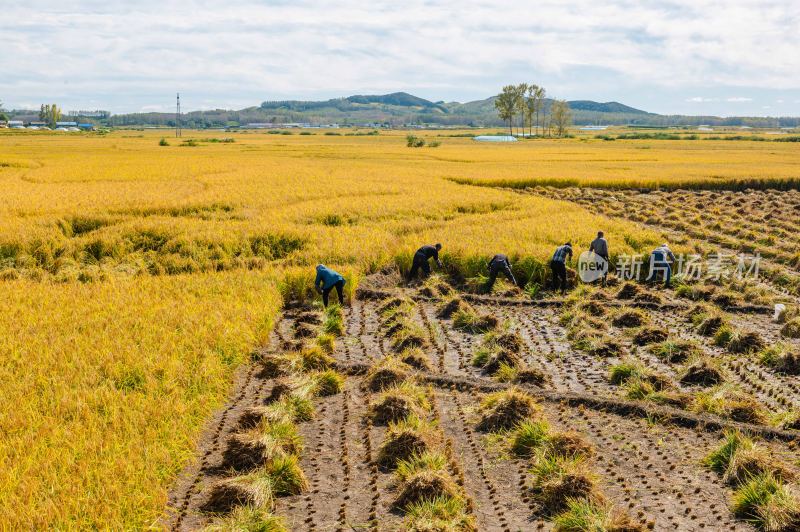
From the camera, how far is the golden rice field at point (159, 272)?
569cm

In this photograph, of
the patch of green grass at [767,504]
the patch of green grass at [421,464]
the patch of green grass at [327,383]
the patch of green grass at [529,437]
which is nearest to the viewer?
the patch of green grass at [767,504]

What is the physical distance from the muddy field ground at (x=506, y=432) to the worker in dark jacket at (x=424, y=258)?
3196 millimetres

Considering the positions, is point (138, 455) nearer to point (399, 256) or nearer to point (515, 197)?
point (399, 256)

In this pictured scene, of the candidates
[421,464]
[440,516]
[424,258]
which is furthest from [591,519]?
[424,258]

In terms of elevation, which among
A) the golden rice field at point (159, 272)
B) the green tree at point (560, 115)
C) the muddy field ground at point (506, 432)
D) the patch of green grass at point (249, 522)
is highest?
the green tree at point (560, 115)

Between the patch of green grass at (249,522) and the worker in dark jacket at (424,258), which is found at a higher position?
the worker in dark jacket at (424,258)

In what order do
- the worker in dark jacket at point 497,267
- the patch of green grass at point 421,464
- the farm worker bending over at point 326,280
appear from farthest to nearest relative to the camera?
1. the worker in dark jacket at point 497,267
2. the farm worker bending over at point 326,280
3. the patch of green grass at point 421,464

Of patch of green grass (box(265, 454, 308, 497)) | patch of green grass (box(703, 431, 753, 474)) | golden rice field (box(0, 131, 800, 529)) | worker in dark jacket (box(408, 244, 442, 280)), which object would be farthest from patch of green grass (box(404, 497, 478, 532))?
worker in dark jacket (box(408, 244, 442, 280))

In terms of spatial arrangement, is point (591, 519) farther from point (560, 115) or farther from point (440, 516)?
point (560, 115)

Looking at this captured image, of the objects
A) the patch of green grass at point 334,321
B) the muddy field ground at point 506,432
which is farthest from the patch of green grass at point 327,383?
the patch of green grass at point 334,321

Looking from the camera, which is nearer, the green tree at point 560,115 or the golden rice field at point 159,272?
the golden rice field at point 159,272

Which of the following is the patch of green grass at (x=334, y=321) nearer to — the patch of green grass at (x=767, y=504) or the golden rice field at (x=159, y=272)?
the golden rice field at (x=159, y=272)

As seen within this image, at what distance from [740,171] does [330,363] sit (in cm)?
3566

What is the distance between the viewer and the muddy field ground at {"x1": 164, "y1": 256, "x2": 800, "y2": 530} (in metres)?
5.71
